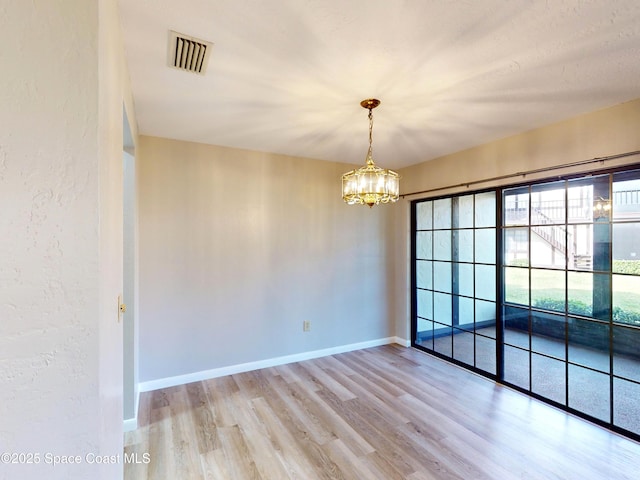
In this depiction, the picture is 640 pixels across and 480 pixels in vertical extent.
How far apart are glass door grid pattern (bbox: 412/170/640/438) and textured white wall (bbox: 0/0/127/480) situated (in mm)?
3357

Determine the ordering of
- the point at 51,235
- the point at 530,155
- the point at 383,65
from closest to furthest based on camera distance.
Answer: the point at 51,235
the point at 383,65
the point at 530,155

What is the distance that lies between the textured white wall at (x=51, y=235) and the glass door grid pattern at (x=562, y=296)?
336 cm

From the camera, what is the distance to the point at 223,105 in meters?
2.35

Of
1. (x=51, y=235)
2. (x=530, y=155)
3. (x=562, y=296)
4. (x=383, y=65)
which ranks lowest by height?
(x=562, y=296)

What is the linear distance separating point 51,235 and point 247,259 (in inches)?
104

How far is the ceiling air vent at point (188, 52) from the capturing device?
1.60m

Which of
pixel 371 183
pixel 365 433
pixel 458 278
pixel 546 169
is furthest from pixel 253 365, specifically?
pixel 546 169

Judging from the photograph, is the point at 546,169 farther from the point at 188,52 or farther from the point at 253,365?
the point at 253,365

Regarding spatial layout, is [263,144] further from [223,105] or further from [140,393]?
[140,393]

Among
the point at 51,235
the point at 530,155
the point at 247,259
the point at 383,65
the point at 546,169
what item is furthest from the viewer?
the point at 247,259

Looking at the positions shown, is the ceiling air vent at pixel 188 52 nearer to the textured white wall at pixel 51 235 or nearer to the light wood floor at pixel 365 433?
the textured white wall at pixel 51 235

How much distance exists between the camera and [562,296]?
8.97 ft

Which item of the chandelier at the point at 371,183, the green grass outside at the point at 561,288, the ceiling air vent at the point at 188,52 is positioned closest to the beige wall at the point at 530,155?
the green grass outside at the point at 561,288

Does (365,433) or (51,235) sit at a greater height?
(51,235)
